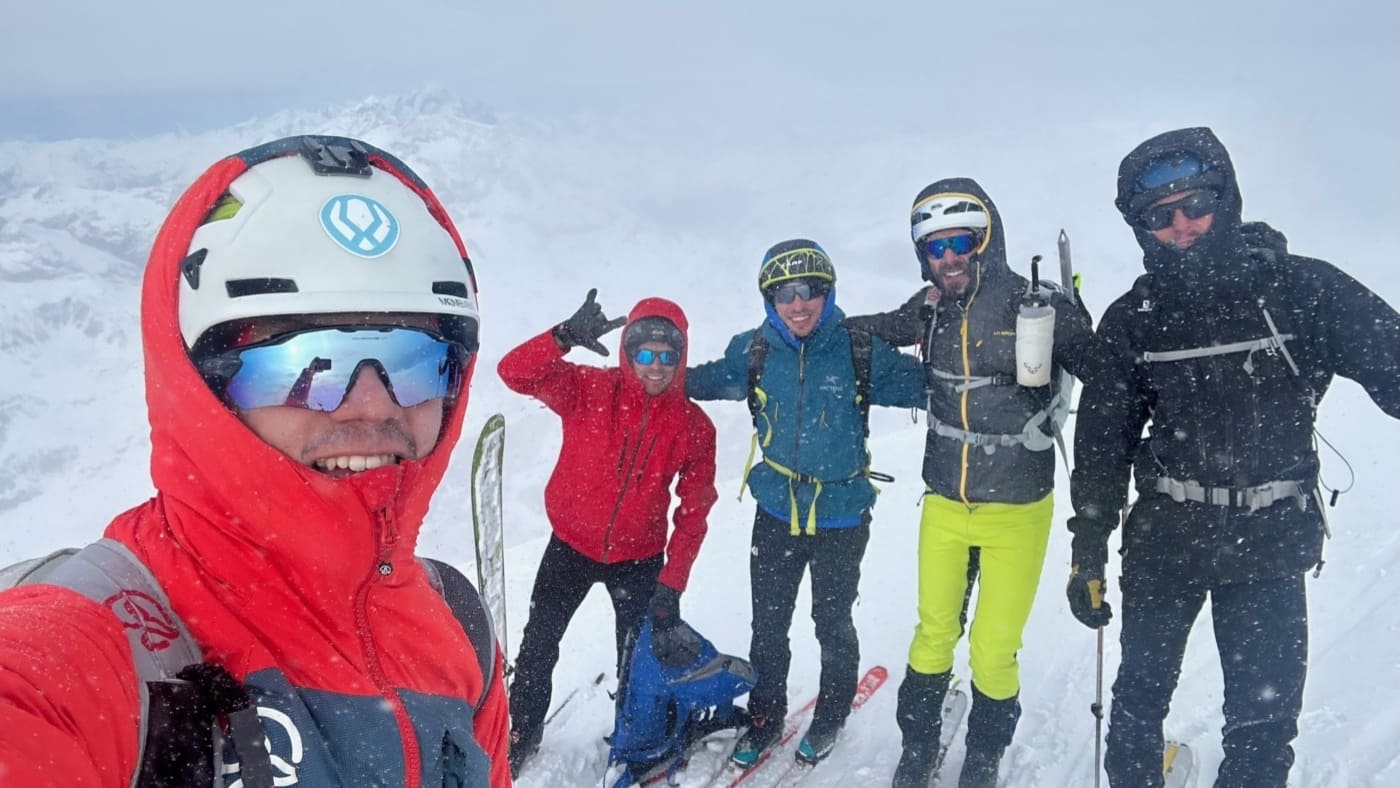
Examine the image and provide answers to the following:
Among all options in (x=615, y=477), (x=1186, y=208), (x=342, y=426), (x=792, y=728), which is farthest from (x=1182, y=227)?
(x=792, y=728)

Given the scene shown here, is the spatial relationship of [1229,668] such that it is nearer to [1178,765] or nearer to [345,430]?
[1178,765]

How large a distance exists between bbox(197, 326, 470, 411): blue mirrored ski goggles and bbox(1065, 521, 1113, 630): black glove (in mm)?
3419

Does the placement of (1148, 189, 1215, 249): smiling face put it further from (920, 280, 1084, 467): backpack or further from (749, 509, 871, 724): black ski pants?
(749, 509, 871, 724): black ski pants

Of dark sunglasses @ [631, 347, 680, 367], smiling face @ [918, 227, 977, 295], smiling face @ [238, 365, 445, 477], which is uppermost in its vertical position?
smiling face @ [918, 227, 977, 295]

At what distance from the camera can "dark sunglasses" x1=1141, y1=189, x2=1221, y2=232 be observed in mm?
3336

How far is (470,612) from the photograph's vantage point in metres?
1.82

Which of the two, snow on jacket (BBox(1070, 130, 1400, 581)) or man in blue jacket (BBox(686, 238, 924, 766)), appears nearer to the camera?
snow on jacket (BBox(1070, 130, 1400, 581))

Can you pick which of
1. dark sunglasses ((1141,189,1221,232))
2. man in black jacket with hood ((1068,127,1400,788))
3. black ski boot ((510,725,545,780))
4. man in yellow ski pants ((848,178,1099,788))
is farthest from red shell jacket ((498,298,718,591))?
dark sunglasses ((1141,189,1221,232))

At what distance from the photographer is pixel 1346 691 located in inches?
187

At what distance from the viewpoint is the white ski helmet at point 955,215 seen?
4.05 metres

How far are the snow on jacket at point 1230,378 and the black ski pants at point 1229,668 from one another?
0.15m

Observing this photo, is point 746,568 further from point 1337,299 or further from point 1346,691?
point 1337,299

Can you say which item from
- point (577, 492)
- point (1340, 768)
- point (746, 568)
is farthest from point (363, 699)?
point (746, 568)

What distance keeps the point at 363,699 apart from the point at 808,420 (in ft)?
10.8
